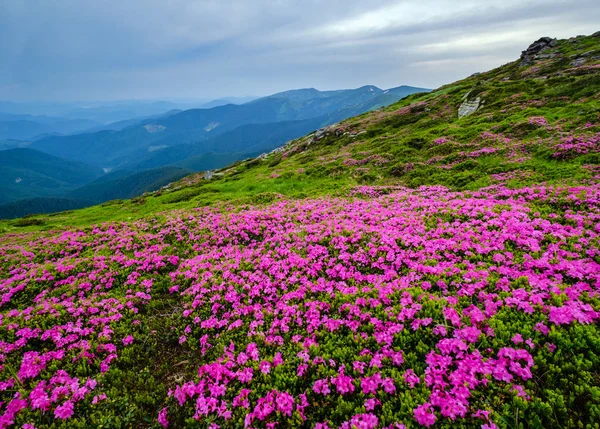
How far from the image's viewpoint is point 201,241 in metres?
18.0

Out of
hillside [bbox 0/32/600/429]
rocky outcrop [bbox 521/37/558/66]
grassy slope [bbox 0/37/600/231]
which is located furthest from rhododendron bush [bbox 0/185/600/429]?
rocky outcrop [bbox 521/37/558/66]

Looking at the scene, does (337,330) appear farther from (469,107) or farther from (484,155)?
(469,107)

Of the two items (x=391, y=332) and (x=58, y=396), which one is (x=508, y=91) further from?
(x=58, y=396)

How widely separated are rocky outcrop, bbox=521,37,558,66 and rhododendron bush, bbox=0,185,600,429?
→ 89013 millimetres

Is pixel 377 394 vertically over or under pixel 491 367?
under

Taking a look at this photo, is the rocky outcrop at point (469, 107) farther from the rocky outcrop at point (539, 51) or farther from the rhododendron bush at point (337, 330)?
the rhododendron bush at point (337, 330)

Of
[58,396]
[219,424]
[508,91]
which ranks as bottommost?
[219,424]

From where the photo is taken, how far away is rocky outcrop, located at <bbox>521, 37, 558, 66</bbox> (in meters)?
76.4

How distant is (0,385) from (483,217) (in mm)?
18778

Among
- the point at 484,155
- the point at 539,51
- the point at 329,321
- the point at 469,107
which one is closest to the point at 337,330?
the point at 329,321

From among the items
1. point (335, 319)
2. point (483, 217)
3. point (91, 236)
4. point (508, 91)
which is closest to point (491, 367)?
point (335, 319)

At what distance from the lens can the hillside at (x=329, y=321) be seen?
6086 mm

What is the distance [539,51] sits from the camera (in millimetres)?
81688

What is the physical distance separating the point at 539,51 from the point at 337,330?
113247mm
